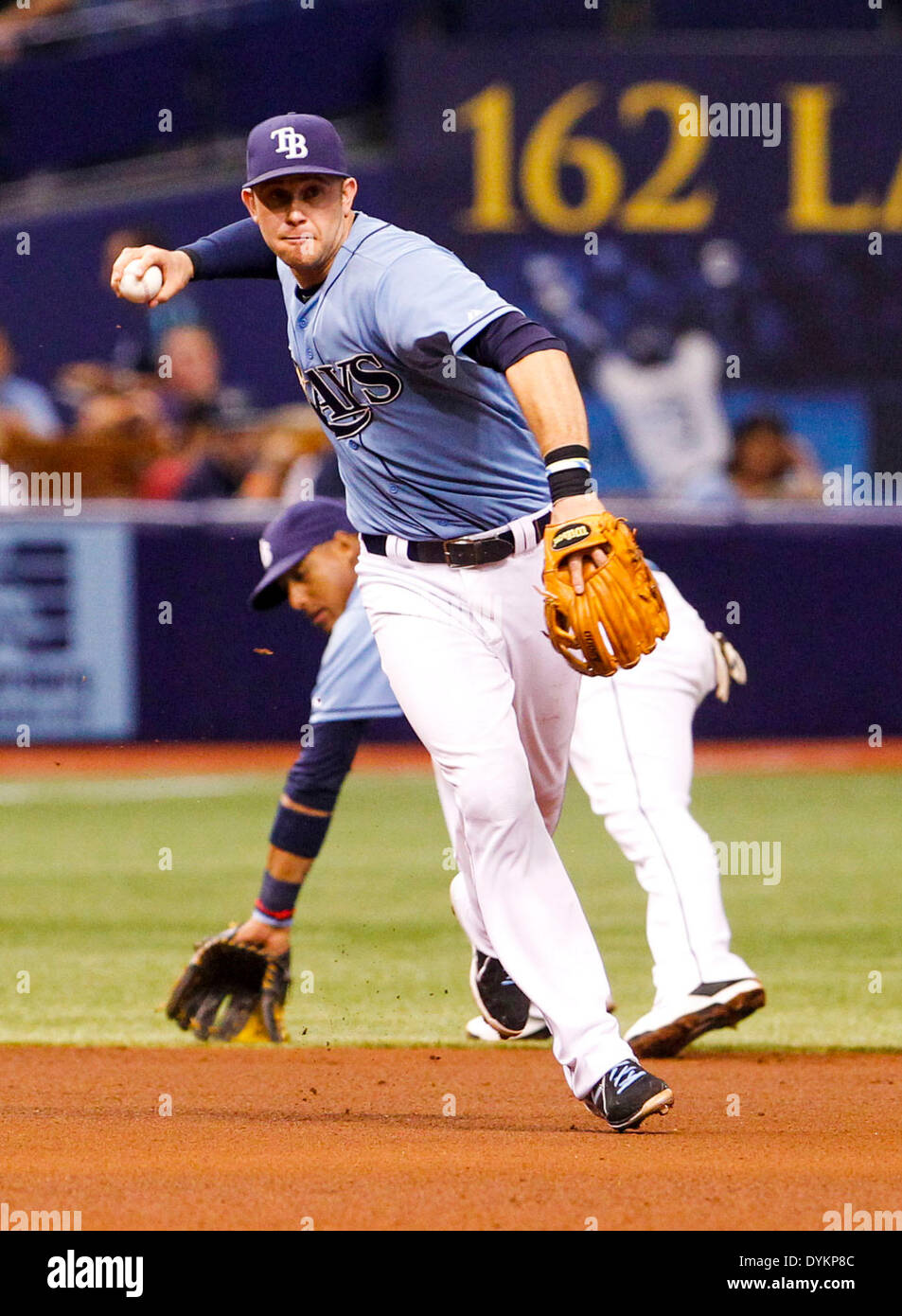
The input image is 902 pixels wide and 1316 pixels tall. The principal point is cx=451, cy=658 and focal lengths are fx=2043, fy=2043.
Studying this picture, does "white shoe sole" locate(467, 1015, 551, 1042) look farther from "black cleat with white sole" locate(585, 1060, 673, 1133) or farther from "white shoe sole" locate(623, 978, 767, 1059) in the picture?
"black cleat with white sole" locate(585, 1060, 673, 1133)

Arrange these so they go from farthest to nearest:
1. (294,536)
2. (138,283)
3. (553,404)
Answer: (294,536)
(138,283)
(553,404)

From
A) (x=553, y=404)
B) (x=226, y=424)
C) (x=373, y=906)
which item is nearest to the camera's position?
(x=553, y=404)

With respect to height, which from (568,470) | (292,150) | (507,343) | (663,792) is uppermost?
(292,150)

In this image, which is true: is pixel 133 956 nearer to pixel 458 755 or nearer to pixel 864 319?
pixel 458 755

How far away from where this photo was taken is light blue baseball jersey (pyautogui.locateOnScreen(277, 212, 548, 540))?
4.02 metres

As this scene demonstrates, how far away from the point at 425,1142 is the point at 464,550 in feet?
3.92

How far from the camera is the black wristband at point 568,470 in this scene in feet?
12.1

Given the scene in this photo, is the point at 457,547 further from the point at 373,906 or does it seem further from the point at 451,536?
the point at 373,906

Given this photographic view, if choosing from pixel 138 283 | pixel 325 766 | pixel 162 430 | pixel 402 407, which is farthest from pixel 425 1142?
pixel 162 430

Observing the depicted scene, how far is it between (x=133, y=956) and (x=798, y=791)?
5214 millimetres

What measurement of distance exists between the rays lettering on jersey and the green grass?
2060mm

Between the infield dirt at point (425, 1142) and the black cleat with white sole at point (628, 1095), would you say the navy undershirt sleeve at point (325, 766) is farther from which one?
the black cleat with white sole at point (628, 1095)

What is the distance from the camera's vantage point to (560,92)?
49.1ft

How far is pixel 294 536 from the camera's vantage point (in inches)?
219
